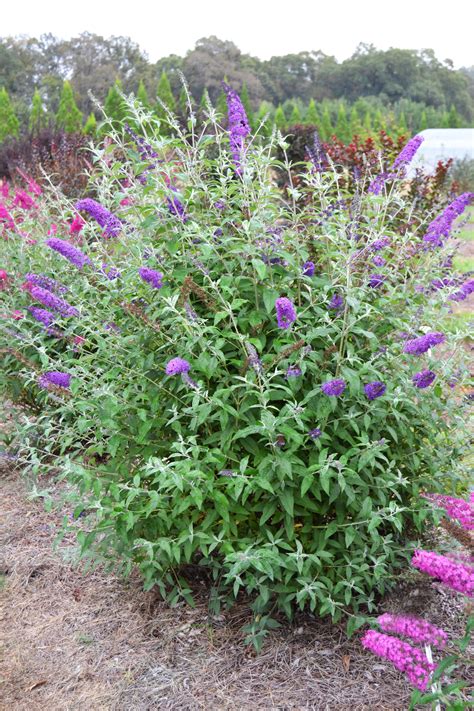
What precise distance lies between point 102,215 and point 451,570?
74.6 inches

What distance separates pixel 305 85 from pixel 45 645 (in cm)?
5412

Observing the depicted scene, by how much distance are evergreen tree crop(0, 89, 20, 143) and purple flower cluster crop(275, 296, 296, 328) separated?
2283 cm

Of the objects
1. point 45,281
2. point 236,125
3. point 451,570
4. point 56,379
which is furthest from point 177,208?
point 451,570

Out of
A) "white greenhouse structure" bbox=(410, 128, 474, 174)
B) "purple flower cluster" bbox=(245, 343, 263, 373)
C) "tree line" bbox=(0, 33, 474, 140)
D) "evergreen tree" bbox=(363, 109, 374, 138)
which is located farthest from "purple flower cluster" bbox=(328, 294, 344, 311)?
"tree line" bbox=(0, 33, 474, 140)

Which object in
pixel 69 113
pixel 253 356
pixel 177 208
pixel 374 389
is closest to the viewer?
pixel 253 356

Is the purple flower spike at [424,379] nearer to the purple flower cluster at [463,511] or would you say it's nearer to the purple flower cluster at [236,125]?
the purple flower cluster at [463,511]

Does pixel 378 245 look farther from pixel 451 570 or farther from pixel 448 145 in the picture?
pixel 448 145

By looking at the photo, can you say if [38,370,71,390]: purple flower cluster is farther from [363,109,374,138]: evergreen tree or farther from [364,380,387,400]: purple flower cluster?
[363,109,374,138]: evergreen tree

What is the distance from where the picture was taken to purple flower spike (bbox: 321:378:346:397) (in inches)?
99.3

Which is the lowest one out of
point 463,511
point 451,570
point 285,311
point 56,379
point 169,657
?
point 169,657

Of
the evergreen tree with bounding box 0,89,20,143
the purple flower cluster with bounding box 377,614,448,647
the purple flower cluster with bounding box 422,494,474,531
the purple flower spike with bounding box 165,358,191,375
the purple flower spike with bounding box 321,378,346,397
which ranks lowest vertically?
the evergreen tree with bounding box 0,89,20,143

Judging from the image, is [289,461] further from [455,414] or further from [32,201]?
[32,201]

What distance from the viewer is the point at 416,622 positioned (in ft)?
6.94

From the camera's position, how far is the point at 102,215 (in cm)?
297
